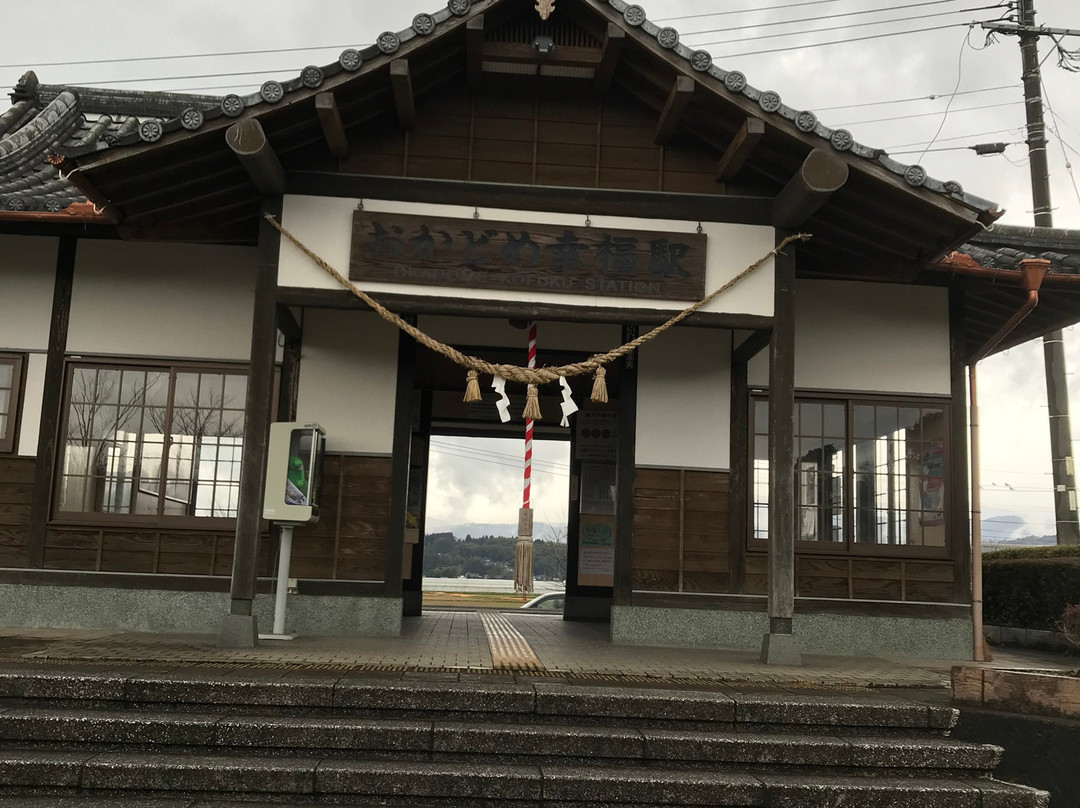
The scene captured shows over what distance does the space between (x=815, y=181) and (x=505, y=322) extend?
338 cm

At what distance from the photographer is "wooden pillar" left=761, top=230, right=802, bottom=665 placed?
775cm

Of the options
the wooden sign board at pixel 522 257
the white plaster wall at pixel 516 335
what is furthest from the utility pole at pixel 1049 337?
the wooden sign board at pixel 522 257

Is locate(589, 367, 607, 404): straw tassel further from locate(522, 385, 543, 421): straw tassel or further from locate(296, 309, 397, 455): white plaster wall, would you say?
locate(296, 309, 397, 455): white plaster wall

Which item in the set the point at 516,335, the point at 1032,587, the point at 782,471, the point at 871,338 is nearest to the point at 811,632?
the point at 782,471

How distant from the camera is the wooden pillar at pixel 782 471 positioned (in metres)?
7.75

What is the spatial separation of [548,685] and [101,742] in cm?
251

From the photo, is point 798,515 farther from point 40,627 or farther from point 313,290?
point 40,627

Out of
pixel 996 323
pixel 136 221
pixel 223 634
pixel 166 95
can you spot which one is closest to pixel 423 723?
pixel 223 634

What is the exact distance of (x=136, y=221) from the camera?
8.41m

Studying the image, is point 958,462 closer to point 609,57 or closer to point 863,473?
point 863,473

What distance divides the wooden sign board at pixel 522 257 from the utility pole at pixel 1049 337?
7835 millimetres

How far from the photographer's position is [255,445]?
763 centimetres

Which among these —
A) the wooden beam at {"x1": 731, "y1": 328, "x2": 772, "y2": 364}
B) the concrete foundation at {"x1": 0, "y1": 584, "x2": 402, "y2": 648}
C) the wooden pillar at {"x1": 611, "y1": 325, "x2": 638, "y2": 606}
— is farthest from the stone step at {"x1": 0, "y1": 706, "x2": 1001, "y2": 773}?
the wooden beam at {"x1": 731, "y1": 328, "x2": 772, "y2": 364}

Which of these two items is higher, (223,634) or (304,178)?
(304,178)
